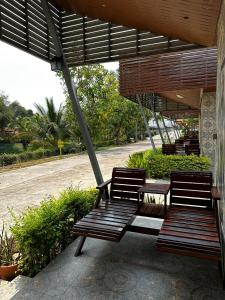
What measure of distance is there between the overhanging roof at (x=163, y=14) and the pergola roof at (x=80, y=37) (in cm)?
10

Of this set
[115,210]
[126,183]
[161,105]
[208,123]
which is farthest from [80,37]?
[161,105]

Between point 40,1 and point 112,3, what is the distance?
146 centimetres

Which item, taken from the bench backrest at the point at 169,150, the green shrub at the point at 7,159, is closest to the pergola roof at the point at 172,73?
the bench backrest at the point at 169,150

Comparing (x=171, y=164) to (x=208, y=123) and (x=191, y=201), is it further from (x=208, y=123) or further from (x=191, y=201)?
(x=191, y=201)

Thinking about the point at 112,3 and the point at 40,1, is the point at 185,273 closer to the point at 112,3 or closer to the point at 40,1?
the point at 112,3

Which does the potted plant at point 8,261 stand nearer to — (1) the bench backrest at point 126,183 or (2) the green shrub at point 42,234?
(2) the green shrub at point 42,234

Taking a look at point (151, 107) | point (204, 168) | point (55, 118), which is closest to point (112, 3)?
point (204, 168)

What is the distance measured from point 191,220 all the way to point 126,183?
1.53 metres

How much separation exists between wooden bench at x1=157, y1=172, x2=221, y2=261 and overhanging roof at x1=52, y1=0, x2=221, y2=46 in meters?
2.39

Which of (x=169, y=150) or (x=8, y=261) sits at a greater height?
(x=169, y=150)

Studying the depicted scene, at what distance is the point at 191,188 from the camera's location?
168 inches

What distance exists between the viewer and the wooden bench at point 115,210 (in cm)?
346

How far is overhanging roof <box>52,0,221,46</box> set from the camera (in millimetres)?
3576

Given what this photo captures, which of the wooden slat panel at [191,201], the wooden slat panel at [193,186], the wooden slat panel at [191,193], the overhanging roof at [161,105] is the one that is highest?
the overhanging roof at [161,105]
